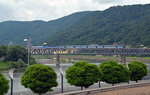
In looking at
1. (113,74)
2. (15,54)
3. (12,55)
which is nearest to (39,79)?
(113,74)

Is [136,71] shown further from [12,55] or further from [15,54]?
[15,54]

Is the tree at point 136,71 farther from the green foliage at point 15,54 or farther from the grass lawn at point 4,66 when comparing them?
the green foliage at point 15,54

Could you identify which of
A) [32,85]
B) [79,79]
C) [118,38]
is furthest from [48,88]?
[118,38]

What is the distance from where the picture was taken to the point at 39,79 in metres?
19.7

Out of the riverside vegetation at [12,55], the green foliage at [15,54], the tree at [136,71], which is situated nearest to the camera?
the tree at [136,71]

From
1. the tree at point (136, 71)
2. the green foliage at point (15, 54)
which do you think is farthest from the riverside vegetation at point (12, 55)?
the tree at point (136, 71)

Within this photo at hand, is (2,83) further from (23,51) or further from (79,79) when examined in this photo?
(23,51)

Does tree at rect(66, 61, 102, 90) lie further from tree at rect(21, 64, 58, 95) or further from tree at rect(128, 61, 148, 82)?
tree at rect(128, 61, 148, 82)

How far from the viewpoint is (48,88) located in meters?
20.1

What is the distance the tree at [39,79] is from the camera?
19.5 m

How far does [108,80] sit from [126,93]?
4.06 metres

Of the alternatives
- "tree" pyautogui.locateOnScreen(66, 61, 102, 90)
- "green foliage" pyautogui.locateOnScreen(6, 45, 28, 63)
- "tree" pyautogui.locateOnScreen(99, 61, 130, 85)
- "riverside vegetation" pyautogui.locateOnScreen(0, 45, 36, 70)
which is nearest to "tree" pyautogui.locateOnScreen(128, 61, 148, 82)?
"tree" pyautogui.locateOnScreen(99, 61, 130, 85)

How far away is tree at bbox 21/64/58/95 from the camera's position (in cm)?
1950

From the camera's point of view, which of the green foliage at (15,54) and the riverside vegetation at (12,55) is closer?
the riverside vegetation at (12,55)
